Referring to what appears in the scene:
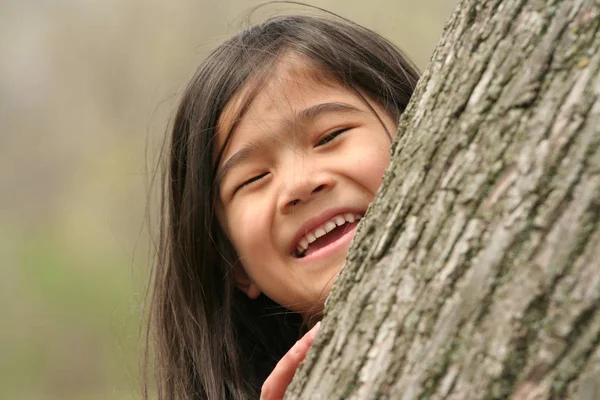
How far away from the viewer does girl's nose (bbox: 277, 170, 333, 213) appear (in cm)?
179

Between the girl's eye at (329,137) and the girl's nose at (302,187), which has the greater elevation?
the girl's eye at (329,137)

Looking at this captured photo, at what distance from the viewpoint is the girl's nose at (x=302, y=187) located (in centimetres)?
179

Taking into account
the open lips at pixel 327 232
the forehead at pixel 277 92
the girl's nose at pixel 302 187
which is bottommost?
the open lips at pixel 327 232

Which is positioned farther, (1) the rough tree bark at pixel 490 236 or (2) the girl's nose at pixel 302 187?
(2) the girl's nose at pixel 302 187

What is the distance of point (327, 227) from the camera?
1840mm

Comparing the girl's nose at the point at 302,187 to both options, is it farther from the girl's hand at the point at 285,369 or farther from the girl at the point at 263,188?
the girl's hand at the point at 285,369

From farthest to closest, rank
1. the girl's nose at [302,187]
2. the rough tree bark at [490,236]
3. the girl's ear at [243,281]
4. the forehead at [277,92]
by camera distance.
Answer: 1. the girl's ear at [243,281]
2. the forehead at [277,92]
3. the girl's nose at [302,187]
4. the rough tree bark at [490,236]

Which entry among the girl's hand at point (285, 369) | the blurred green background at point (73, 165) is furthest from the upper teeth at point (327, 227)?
the blurred green background at point (73, 165)

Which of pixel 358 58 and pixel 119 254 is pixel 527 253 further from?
pixel 119 254

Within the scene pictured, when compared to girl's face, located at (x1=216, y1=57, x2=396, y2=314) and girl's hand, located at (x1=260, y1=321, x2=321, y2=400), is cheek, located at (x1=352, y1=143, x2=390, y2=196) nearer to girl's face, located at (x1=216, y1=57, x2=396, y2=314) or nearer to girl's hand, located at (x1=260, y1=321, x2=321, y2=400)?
girl's face, located at (x1=216, y1=57, x2=396, y2=314)

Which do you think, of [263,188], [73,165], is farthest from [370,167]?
[73,165]

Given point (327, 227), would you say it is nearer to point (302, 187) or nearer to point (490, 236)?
point (302, 187)

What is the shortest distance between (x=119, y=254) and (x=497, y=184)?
28.1 feet

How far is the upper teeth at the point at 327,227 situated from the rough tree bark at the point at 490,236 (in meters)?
0.80
